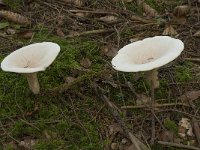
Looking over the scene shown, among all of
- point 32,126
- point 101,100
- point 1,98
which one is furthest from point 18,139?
point 101,100

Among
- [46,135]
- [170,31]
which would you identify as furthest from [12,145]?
[170,31]

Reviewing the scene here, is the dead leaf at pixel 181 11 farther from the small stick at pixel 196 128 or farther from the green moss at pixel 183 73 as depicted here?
the small stick at pixel 196 128

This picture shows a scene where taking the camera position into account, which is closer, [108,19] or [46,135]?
[46,135]

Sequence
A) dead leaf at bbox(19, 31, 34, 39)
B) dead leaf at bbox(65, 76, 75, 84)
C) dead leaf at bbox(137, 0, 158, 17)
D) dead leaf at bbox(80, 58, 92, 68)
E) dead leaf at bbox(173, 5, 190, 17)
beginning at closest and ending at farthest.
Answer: dead leaf at bbox(65, 76, 75, 84), dead leaf at bbox(80, 58, 92, 68), dead leaf at bbox(19, 31, 34, 39), dead leaf at bbox(173, 5, 190, 17), dead leaf at bbox(137, 0, 158, 17)

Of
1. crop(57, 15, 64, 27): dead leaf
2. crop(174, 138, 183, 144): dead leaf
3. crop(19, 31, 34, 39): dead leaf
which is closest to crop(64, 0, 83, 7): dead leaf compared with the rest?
crop(57, 15, 64, 27): dead leaf

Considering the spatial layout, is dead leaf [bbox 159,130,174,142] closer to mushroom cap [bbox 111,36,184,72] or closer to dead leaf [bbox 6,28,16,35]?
mushroom cap [bbox 111,36,184,72]

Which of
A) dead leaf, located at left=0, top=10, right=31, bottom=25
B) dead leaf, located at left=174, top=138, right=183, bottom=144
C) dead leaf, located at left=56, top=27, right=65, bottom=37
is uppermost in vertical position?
dead leaf, located at left=0, top=10, right=31, bottom=25

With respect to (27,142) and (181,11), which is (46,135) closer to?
(27,142)

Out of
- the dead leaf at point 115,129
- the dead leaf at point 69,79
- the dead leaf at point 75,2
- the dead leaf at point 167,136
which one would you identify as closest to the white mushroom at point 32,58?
the dead leaf at point 69,79

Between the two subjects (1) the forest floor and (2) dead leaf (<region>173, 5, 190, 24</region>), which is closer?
(1) the forest floor
